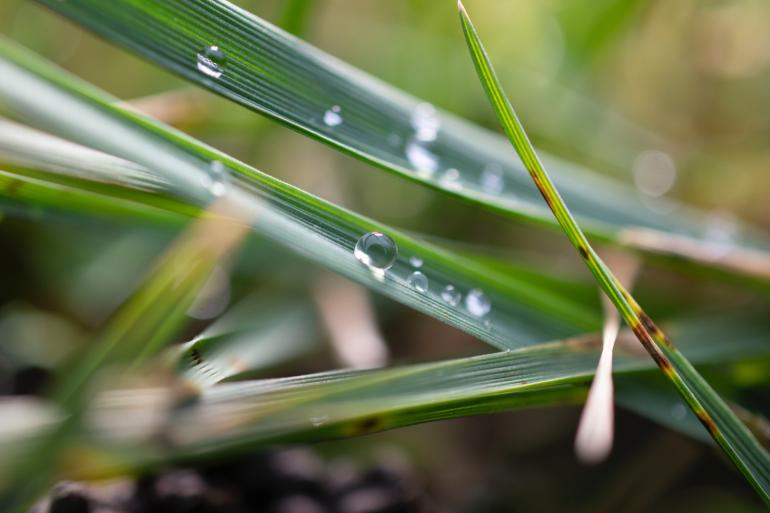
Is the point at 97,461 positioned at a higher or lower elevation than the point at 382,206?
lower

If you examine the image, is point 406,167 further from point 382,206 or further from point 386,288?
point 382,206

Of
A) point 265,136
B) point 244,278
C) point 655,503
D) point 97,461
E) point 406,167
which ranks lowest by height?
point 97,461

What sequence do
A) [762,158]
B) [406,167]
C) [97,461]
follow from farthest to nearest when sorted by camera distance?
[762,158]
[406,167]
[97,461]

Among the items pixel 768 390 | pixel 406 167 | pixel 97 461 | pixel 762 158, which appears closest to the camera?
pixel 97 461

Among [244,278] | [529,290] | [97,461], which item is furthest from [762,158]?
[97,461]

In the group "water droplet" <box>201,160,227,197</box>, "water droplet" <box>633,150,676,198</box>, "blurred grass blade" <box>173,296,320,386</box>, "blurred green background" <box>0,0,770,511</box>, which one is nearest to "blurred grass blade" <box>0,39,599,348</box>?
"water droplet" <box>201,160,227,197</box>

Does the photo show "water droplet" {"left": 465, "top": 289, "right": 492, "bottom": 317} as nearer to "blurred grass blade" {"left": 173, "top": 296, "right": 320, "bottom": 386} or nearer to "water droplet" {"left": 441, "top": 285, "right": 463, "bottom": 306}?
"water droplet" {"left": 441, "top": 285, "right": 463, "bottom": 306}
